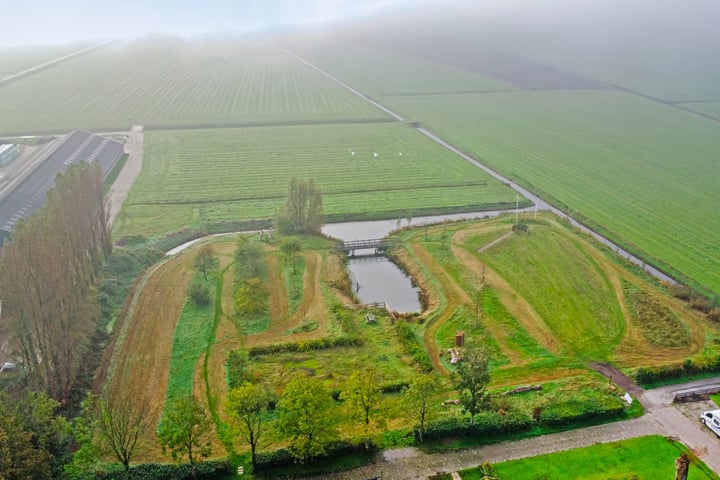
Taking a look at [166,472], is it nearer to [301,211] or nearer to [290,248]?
[290,248]

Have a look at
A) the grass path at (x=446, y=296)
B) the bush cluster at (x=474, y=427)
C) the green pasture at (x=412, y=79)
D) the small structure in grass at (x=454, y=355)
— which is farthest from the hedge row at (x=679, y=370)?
the green pasture at (x=412, y=79)

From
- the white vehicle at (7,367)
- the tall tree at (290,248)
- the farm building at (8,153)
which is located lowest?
the white vehicle at (7,367)

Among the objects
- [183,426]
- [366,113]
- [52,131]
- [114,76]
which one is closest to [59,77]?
[114,76]

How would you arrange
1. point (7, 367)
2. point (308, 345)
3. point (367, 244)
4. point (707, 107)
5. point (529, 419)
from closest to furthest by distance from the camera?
1. point (529, 419)
2. point (7, 367)
3. point (308, 345)
4. point (367, 244)
5. point (707, 107)

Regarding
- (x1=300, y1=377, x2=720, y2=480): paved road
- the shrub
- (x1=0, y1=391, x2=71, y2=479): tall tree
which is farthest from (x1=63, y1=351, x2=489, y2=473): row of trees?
the shrub

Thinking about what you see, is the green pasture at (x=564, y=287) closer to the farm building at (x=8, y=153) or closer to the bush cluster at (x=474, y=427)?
the bush cluster at (x=474, y=427)

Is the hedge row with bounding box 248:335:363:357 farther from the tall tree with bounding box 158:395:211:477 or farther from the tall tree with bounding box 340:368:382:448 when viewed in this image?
the tall tree with bounding box 158:395:211:477

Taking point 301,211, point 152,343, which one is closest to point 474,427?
point 152,343
